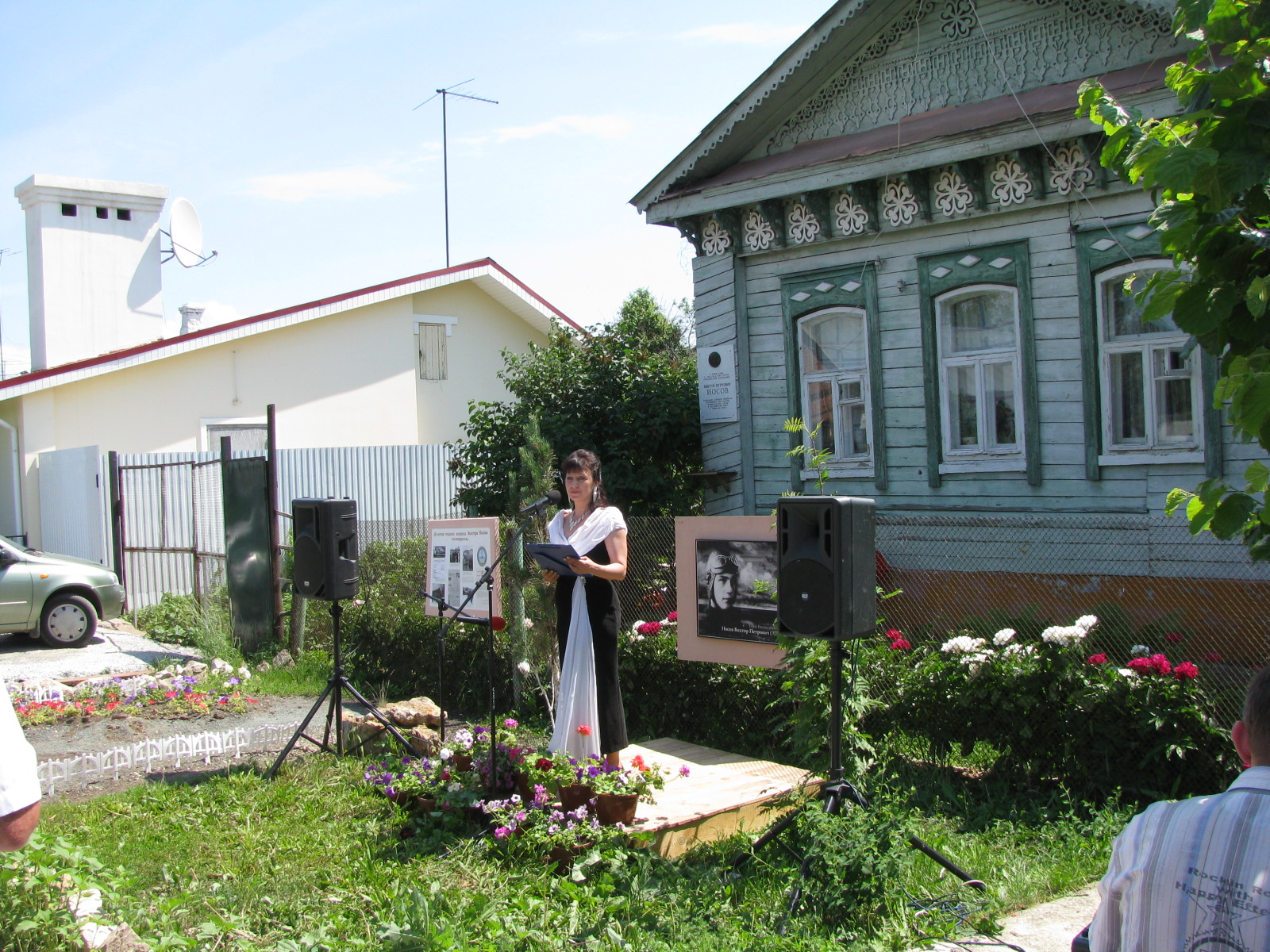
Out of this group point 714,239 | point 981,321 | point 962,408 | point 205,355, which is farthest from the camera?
point 205,355

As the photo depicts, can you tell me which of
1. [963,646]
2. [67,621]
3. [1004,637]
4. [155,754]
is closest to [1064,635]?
[1004,637]

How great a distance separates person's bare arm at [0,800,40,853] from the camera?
2.51 m

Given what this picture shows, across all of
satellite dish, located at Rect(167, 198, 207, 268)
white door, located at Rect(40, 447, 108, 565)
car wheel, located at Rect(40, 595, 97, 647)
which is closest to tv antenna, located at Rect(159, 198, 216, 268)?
satellite dish, located at Rect(167, 198, 207, 268)

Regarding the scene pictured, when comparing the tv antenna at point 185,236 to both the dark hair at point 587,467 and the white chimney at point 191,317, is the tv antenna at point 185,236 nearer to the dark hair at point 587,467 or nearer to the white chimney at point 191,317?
the white chimney at point 191,317

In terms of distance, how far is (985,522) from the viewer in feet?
22.0

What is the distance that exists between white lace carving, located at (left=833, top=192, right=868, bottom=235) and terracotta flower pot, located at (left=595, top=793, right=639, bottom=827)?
21.0 ft

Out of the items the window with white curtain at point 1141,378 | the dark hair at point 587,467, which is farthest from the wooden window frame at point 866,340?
the dark hair at point 587,467

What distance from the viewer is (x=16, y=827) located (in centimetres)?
252

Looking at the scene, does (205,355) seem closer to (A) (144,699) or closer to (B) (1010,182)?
(A) (144,699)

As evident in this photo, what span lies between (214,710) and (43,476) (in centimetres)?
967

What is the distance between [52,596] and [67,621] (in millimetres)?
353

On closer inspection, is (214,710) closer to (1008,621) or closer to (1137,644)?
(1008,621)

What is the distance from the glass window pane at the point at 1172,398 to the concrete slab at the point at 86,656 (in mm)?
9768

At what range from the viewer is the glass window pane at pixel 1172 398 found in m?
8.11
